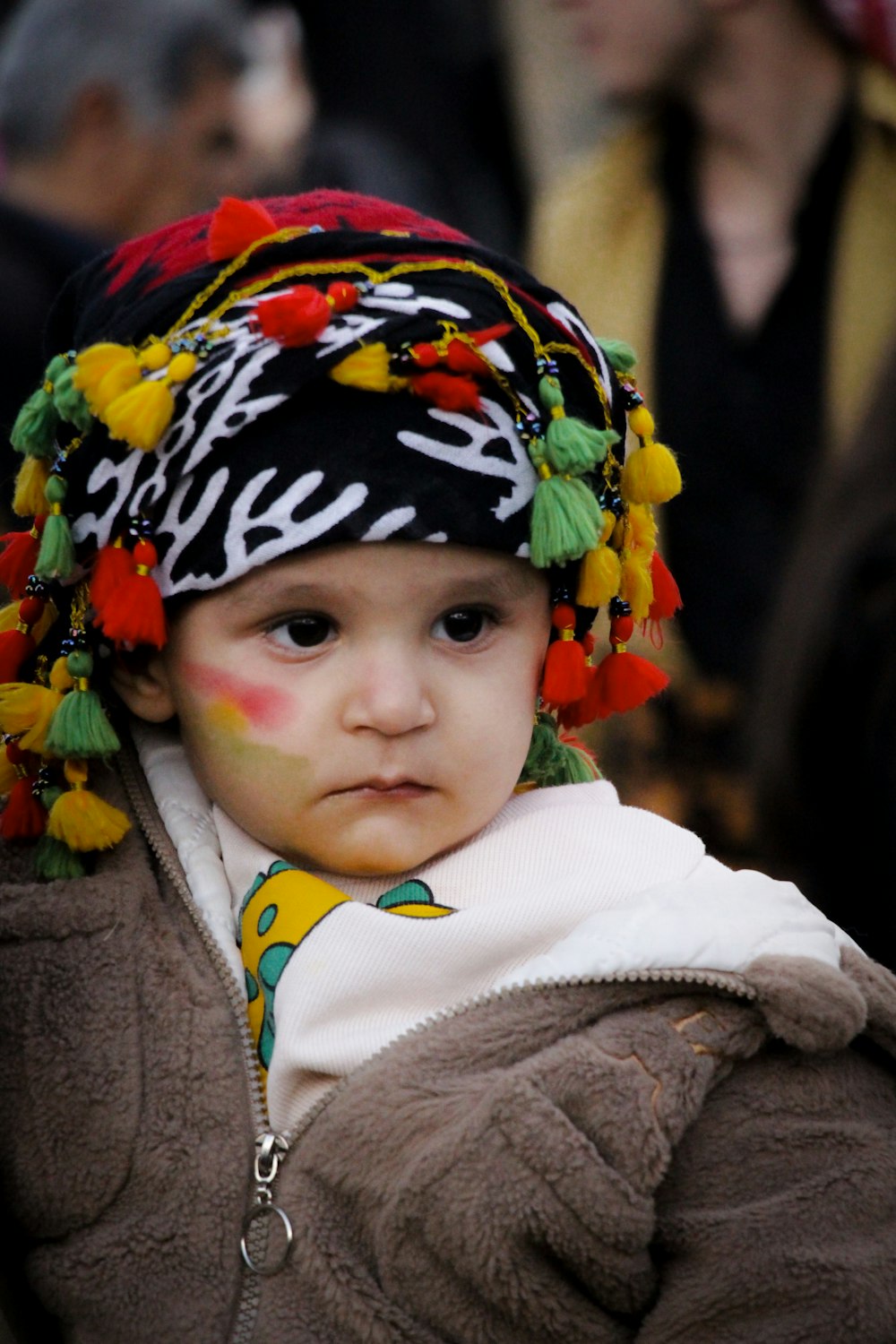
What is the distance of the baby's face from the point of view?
1826mm

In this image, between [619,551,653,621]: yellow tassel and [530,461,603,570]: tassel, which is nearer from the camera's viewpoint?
[530,461,603,570]: tassel

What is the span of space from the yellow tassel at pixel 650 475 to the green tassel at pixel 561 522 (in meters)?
0.14

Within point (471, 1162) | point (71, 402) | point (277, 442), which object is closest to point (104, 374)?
point (71, 402)

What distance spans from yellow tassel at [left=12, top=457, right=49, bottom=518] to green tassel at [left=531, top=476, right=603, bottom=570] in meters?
0.54

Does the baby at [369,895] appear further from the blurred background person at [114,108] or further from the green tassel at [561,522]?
the blurred background person at [114,108]

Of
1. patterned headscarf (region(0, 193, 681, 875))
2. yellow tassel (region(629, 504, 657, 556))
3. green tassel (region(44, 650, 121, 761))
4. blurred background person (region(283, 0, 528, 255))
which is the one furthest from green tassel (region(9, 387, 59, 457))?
blurred background person (region(283, 0, 528, 255))

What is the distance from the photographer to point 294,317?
5.75ft

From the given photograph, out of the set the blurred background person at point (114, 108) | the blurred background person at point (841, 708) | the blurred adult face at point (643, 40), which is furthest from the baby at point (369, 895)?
the blurred background person at point (114, 108)

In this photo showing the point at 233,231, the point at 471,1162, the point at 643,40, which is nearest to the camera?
the point at 471,1162

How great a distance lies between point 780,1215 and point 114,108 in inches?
143

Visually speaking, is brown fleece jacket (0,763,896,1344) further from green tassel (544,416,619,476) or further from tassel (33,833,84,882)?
green tassel (544,416,619,476)

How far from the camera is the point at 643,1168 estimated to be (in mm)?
1620

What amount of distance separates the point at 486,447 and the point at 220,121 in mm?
3206

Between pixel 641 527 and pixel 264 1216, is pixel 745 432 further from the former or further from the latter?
pixel 264 1216
